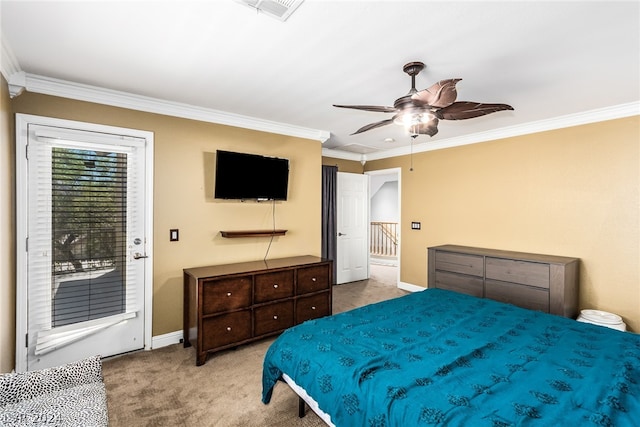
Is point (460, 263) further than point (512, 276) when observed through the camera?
Yes

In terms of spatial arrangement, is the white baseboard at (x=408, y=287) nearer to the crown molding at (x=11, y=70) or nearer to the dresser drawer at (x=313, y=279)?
the dresser drawer at (x=313, y=279)

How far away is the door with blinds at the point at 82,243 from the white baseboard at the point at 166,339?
12 centimetres

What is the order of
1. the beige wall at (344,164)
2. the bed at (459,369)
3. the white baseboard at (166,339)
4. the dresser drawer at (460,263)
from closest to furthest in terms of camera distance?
the bed at (459,369) < the white baseboard at (166,339) < the dresser drawer at (460,263) < the beige wall at (344,164)

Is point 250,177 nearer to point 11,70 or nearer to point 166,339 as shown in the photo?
point 166,339

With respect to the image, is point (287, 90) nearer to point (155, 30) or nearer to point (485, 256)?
point (155, 30)

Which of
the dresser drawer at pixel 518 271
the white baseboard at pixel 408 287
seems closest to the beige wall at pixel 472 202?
the dresser drawer at pixel 518 271

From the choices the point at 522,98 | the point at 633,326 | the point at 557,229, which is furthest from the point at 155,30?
the point at 633,326

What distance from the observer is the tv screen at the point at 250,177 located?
336cm

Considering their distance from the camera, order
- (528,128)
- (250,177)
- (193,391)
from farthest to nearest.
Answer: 1. (528,128)
2. (250,177)
3. (193,391)

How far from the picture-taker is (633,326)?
3.15 m

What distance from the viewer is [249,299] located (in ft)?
10.2

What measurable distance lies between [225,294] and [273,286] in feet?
1.74

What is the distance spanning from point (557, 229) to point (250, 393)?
3.83 meters

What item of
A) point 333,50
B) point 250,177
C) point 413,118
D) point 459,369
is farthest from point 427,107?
point 250,177
